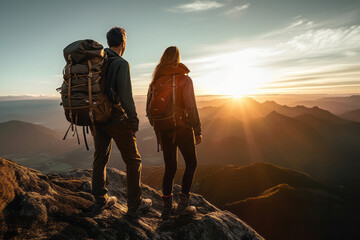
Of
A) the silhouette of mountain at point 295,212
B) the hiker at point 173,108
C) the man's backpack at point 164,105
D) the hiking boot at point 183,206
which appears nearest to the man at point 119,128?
the man's backpack at point 164,105

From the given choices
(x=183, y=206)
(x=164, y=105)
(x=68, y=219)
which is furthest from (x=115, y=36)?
(x=183, y=206)

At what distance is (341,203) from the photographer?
4975 centimetres

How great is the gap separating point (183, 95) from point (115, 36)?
1.93m

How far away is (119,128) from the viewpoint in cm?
384

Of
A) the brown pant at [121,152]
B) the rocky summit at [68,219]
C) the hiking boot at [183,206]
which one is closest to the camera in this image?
the rocky summit at [68,219]

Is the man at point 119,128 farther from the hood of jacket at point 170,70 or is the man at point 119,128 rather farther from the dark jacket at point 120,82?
the hood of jacket at point 170,70

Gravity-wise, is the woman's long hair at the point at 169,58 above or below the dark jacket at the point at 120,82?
above

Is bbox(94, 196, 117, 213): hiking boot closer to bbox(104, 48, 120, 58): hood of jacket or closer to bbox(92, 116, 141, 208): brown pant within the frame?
bbox(92, 116, 141, 208): brown pant

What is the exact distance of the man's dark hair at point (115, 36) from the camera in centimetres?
399

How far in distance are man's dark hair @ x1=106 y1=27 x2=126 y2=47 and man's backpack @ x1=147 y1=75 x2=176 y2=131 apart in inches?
46.4

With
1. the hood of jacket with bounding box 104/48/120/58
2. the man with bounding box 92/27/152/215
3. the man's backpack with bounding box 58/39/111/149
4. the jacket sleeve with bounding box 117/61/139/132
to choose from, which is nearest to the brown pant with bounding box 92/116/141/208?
the man with bounding box 92/27/152/215

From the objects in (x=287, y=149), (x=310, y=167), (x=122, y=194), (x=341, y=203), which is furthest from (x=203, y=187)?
(x=287, y=149)

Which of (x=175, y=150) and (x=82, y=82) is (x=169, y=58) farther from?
(x=175, y=150)

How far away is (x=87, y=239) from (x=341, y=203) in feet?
221
